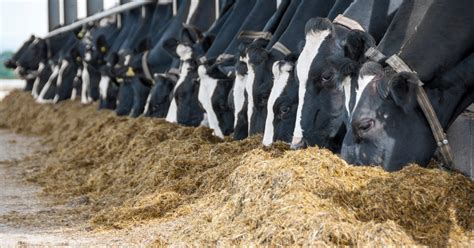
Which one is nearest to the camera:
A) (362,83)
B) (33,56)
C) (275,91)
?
(362,83)

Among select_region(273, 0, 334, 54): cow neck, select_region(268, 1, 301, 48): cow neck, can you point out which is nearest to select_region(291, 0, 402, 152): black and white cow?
select_region(273, 0, 334, 54): cow neck

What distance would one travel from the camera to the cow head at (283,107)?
7566mm

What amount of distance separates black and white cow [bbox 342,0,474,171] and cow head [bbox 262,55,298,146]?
141 cm

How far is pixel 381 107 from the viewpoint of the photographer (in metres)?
6.00

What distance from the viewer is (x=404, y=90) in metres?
5.85

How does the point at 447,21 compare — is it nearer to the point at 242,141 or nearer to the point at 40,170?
the point at 242,141

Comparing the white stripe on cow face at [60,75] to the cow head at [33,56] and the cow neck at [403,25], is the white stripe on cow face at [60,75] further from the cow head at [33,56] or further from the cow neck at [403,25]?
the cow neck at [403,25]

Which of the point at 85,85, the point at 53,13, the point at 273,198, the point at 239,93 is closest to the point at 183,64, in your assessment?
the point at 239,93

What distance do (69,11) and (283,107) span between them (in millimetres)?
21002

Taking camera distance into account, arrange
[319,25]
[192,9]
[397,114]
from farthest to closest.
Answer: [192,9] → [319,25] → [397,114]

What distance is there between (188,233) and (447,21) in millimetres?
2053

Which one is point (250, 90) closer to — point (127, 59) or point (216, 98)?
point (216, 98)

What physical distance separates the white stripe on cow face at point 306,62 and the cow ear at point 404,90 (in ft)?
3.62

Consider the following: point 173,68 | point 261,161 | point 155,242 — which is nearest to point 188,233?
point 155,242
